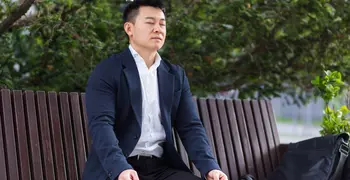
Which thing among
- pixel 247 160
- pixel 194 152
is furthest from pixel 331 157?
pixel 194 152

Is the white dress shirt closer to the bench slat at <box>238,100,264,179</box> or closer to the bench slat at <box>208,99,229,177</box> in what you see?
the bench slat at <box>208,99,229,177</box>

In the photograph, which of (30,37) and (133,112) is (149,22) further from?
(30,37)

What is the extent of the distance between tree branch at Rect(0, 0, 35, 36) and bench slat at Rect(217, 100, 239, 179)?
1.48m

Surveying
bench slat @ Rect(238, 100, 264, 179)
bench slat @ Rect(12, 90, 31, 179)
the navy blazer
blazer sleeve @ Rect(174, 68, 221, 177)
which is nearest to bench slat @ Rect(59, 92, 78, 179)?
bench slat @ Rect(12, 90, 31, 179)

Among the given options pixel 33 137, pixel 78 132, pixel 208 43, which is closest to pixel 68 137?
pixel 78 132

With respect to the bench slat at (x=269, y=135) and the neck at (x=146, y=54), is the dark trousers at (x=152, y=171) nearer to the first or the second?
the neck at (x=146, y=54)

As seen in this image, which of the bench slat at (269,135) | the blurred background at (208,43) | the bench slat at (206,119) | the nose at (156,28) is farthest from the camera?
the bench slat at (269,135)

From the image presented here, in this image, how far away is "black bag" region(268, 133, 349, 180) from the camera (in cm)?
434

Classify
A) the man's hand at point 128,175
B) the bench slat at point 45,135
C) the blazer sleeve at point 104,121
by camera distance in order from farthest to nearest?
the bench slat at point 45,135, the blazer sleeve at point 104,121, the man's hand at point 128,175

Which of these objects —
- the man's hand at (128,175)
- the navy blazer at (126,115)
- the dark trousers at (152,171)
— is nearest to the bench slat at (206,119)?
the navy blazer at (126,115)

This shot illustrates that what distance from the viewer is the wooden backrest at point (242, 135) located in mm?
4578

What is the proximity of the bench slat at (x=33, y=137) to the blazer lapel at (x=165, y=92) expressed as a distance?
0.75 meters

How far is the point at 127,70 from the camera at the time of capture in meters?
3.44

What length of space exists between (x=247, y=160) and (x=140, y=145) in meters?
1.50
